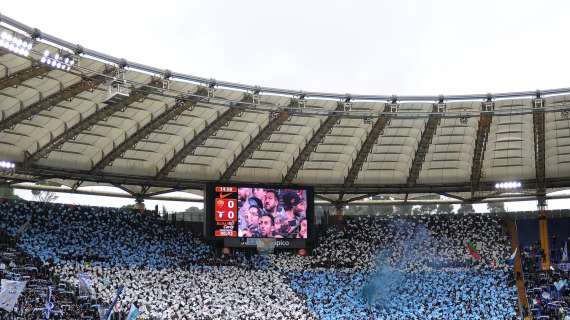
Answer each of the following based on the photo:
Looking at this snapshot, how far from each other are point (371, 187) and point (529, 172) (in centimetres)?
1104

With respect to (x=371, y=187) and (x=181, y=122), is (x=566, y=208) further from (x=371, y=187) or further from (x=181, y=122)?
(x=181, y=122)

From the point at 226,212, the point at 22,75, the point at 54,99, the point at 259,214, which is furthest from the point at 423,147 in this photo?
the point at 22,75

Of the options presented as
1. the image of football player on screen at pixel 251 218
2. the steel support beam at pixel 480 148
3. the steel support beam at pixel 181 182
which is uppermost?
the steel support beam at pixel 480 148

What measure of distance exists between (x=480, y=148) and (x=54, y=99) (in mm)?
26484

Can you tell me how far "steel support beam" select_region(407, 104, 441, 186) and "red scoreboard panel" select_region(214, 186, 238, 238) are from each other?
12414mm

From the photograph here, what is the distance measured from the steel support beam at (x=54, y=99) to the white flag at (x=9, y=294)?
9.96 m

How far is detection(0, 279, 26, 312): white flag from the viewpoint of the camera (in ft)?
110

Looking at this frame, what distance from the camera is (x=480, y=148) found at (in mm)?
49125

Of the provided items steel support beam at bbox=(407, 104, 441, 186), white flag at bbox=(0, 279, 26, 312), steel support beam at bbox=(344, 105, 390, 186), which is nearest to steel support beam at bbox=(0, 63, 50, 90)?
white flag at bbox=(0, 279, 26, 312)

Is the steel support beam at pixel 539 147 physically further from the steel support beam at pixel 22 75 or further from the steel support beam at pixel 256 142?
the steel support beam at pixel 22 75

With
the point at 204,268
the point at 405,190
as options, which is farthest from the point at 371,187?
the point at 204,268

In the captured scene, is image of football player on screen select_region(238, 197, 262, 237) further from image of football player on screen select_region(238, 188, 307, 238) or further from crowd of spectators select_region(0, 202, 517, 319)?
crowd of spectators select_region(0, 202, 517, 319)

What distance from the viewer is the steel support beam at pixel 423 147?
46938mm

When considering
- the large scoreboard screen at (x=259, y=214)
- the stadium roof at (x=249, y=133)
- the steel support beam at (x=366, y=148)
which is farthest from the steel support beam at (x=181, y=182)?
the large scoreboard screen at (x=259, y=214)
